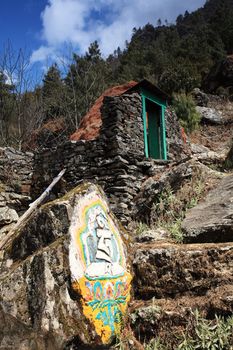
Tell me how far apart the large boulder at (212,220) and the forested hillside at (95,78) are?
46.8 ft

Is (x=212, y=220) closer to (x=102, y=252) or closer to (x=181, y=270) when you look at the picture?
(x=181, y=270)

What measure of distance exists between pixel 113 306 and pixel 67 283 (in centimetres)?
60

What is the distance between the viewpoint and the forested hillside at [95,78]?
20.7m

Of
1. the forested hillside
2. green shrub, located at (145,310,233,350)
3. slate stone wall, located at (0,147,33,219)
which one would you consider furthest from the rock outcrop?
green shrub, located at (145,310,233,350)

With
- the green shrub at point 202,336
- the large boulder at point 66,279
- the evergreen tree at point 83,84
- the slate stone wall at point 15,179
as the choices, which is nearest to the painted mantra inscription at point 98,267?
the large boulder at point 66,279

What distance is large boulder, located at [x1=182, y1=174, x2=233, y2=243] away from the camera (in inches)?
183

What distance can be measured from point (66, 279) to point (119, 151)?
15.9ft

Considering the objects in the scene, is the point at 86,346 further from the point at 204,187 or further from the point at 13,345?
the point at 204,187

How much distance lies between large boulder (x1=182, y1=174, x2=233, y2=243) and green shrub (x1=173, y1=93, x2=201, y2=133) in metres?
11.9

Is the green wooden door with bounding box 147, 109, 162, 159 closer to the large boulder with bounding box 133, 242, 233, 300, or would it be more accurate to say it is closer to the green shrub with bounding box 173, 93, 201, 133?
the green shrub with bounding box 173, 93, 201, 133

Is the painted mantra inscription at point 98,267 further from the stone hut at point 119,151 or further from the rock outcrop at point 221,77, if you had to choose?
the rock outcrop at point 221,77

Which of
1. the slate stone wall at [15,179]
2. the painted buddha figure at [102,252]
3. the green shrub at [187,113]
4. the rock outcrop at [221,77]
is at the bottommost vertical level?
the painted buddha figure at [102,252]

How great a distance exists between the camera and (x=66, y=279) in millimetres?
3633

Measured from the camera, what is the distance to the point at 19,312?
3465 mm
